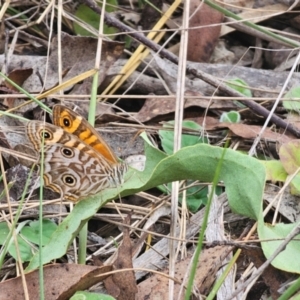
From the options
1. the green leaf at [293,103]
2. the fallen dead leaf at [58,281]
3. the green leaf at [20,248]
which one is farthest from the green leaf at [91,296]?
the green leaf at [293,103]

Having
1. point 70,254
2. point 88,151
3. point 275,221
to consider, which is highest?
point 88,151

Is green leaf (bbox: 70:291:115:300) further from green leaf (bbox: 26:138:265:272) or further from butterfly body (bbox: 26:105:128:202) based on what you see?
butterfly body (bbox: 26:105:128:202)

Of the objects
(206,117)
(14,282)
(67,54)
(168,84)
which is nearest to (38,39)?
(67,54)

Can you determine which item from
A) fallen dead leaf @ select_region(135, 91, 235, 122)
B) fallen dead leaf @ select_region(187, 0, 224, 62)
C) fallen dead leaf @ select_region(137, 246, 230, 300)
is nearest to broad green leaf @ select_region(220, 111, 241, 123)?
fallen dead leaf @ select_region(135, 91, 235, 122)

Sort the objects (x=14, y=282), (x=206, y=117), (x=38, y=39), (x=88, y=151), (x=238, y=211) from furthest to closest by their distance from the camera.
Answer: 1. (x=38, y=39)
2. (x=206, y=117)
3. (x=88, y=151)
4. (x=238, y=211)
5. (x=14, y=282)

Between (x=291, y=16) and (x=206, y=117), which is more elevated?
(x=291, y=16)

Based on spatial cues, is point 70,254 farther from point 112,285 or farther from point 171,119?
point 171,119

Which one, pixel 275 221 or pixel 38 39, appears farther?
pixel 38 39

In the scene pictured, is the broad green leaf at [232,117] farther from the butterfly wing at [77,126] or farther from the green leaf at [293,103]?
the butterfly wing at [77,126]
